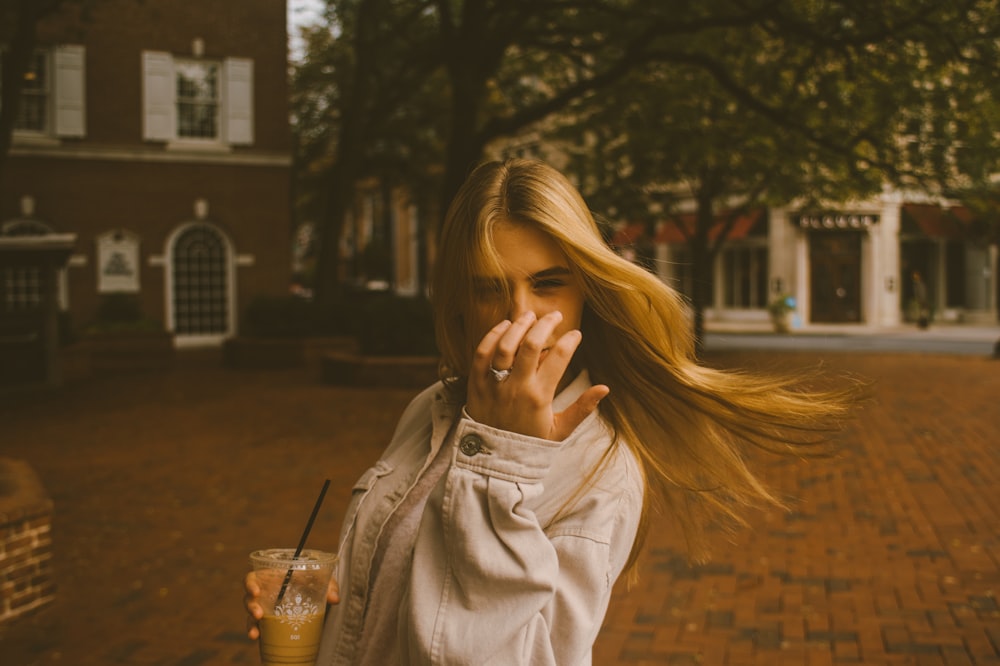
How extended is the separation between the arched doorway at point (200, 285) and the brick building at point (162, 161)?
30 mm

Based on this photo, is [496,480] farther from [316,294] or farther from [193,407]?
[316,294]

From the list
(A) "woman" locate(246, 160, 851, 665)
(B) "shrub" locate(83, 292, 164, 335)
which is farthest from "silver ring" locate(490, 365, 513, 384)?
(B) "shrub" locate(83, 292, 164, 335)

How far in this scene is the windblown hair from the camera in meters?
1.76

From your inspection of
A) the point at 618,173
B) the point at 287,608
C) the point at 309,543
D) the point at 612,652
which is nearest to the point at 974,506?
the point at 612,652

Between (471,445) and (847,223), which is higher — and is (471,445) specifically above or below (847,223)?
below

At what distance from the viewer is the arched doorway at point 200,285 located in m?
27.2

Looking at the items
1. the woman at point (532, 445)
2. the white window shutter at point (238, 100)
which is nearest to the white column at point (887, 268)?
the white window shutter at point (238, 100)

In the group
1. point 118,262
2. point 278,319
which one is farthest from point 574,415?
point 118,262

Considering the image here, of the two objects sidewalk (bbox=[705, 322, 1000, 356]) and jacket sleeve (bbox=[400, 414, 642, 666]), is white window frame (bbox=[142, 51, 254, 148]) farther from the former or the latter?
jacket sleeve (bbox=[400, 414, 642, 666])

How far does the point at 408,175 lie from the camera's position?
29344 mm

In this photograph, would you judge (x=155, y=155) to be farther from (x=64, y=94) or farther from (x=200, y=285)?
(x=200, y=285)

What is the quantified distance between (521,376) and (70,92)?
88.6 feet

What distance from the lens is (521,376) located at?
149 cm

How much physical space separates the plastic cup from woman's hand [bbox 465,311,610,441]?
46 centimetres
